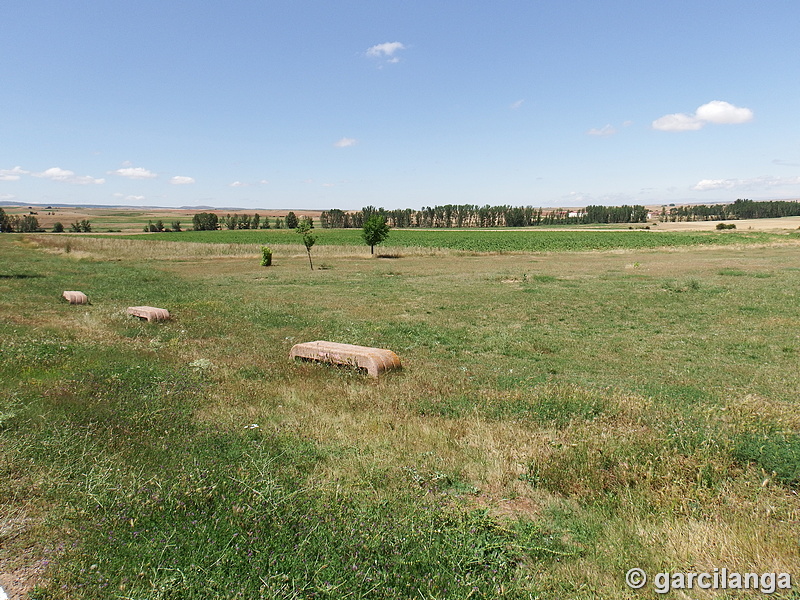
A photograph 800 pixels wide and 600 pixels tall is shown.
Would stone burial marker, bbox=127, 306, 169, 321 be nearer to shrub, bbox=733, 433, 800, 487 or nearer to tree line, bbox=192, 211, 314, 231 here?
shrub, bbox=733, 433, 800, 487

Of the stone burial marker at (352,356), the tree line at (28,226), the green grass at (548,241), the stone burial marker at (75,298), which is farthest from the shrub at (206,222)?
the stone burial marker at (352,356)

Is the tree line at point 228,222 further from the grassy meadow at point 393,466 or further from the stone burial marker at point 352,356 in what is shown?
the grassy meadow at point 393,466

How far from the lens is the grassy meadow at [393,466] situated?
3.90 metres

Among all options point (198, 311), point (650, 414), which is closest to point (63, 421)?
point (650, 414)

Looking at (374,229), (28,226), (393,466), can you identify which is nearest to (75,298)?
(393,466)

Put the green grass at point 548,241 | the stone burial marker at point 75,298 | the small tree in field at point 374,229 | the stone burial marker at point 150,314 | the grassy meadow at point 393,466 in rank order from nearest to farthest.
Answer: the grassy meadow at point 393,466 < the stone burial marker at point 150,314 < the stone burial marker at point 75,298 < the small tree in field at point 374,229 < the green grass at point 548,241

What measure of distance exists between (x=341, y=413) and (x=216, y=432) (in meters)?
1.95

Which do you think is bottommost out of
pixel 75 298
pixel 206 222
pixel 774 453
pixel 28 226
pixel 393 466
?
pixel 393 466

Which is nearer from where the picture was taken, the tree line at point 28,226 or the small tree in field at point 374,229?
the small tree in field at point 374,229

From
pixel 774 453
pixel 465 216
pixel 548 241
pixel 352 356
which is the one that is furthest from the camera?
pixel 465 216

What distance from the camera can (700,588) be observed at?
12.2 ft

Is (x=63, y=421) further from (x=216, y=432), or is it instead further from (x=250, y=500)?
(x=250, y=500)

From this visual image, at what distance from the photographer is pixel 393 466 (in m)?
5.65

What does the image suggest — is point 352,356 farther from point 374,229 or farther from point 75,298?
point 374,229
